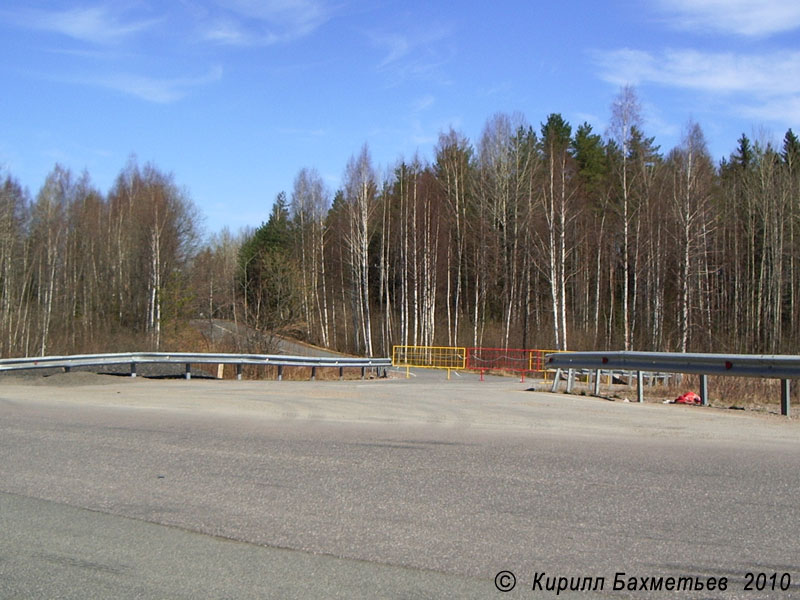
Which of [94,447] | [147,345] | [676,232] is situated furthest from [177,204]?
[94,447]

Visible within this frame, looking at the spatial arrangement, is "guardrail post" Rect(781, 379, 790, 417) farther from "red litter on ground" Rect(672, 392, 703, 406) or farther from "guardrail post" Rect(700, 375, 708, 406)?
"red litter on ground" Rect(672, 392, 703, 406)

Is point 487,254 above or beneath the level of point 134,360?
above

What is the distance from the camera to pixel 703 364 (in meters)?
14.6

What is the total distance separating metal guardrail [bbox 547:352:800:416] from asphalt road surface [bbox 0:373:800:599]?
5.56 feet

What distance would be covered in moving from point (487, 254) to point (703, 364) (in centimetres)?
3664

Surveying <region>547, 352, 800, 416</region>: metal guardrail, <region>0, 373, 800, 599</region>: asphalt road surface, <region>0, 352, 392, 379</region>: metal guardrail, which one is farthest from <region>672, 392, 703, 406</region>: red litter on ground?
<region>0, 352, 392, 379</region>: metal guardrail

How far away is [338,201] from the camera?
70.1 metres

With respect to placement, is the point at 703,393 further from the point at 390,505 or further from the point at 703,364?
the point at 390,505

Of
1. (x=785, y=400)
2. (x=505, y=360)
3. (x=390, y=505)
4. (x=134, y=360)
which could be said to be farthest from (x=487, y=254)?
(x=390, y=505)

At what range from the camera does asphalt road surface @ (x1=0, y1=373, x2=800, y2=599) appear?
4918mm

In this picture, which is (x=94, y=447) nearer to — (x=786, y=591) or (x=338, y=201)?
(x=786, y=591)

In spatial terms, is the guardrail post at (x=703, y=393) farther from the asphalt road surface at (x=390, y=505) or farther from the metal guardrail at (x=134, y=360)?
the metal guardrail at (x=134, y=360)

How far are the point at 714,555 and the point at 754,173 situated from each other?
51468mm

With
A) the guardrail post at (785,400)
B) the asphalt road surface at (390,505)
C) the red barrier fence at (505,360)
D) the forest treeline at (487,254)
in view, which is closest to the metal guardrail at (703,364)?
the guardrail post at (785,400)
